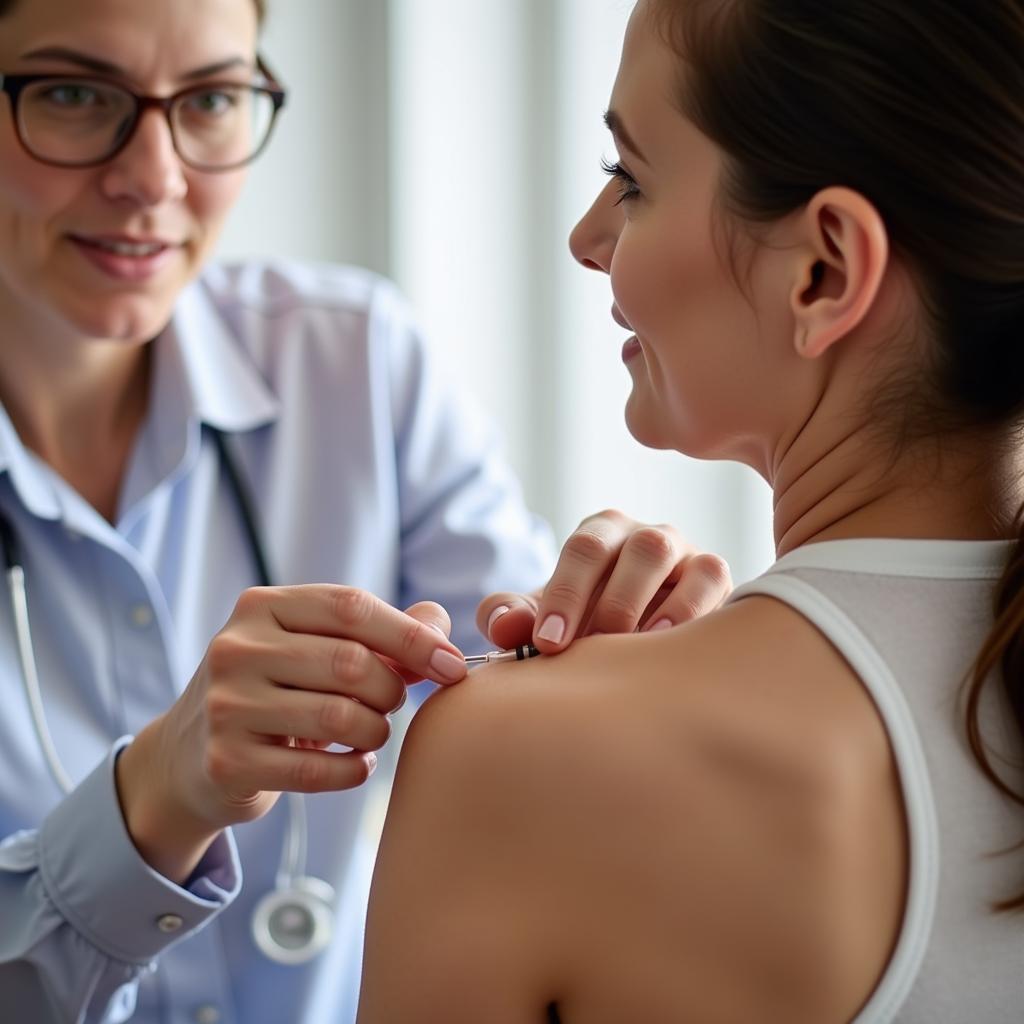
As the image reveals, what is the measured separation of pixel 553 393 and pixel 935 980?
1.93m

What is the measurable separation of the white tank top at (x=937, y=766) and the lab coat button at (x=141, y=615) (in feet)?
2.67

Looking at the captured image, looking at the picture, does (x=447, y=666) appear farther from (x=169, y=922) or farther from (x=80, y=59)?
(x=80, y=59)

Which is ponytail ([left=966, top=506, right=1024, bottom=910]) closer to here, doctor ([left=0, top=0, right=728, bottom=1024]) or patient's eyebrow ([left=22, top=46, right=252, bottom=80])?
doctor ([left=0, top=0, right=728, bottom=1024])

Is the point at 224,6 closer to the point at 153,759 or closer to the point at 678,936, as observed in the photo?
the point at 153,759

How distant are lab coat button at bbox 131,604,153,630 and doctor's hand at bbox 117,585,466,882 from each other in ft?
1.54

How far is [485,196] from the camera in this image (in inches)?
101

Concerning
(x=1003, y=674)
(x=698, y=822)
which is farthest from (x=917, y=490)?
(x=698, y=822)

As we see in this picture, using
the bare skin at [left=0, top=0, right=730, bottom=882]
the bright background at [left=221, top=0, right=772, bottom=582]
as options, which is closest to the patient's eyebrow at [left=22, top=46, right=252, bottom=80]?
the bare skin at [left=0, top=0, right=730, bottom=882]

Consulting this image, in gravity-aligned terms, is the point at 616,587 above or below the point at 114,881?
above

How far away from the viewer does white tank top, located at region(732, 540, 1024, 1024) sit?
69 centimetres

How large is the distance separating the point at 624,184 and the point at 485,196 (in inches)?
67.3

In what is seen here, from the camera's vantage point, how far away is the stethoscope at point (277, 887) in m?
1.32

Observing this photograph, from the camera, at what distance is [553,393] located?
2561 mm

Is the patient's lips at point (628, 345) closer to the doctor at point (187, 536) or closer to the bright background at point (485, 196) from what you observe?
the doctor at point (187, 536)
